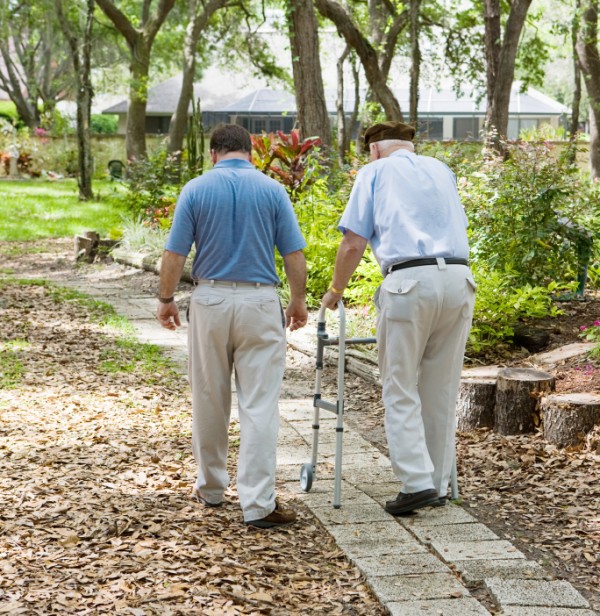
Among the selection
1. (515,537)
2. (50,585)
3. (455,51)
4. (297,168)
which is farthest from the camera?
(455,51)

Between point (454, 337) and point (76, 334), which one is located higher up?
point (454, 337)

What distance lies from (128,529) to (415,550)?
4.07ft

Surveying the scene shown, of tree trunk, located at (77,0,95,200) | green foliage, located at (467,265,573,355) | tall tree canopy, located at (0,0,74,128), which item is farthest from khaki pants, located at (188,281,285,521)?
tall tree canopy, located at (0,0,74,128)

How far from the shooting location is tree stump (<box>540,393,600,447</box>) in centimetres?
555

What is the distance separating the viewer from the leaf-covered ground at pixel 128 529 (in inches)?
144

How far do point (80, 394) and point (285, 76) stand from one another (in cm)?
2513

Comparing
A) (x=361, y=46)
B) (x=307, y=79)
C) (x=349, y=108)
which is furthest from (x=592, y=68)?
(x=349, y=108)

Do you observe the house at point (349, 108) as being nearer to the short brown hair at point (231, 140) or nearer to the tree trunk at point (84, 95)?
the tree trunk at point (84, 95)

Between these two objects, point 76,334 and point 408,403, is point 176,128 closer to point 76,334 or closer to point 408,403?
point 76,334

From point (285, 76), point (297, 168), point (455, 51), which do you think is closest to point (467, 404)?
point (297, 168)

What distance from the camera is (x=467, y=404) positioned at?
245 inches

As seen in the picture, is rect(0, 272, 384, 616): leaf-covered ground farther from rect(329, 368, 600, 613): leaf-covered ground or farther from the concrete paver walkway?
rect(329, 368, 600, 613): leaf-covered ground

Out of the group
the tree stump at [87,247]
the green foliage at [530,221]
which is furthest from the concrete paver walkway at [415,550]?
the tree stump at [87,247]

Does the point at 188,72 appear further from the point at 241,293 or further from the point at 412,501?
the point at 412,501
